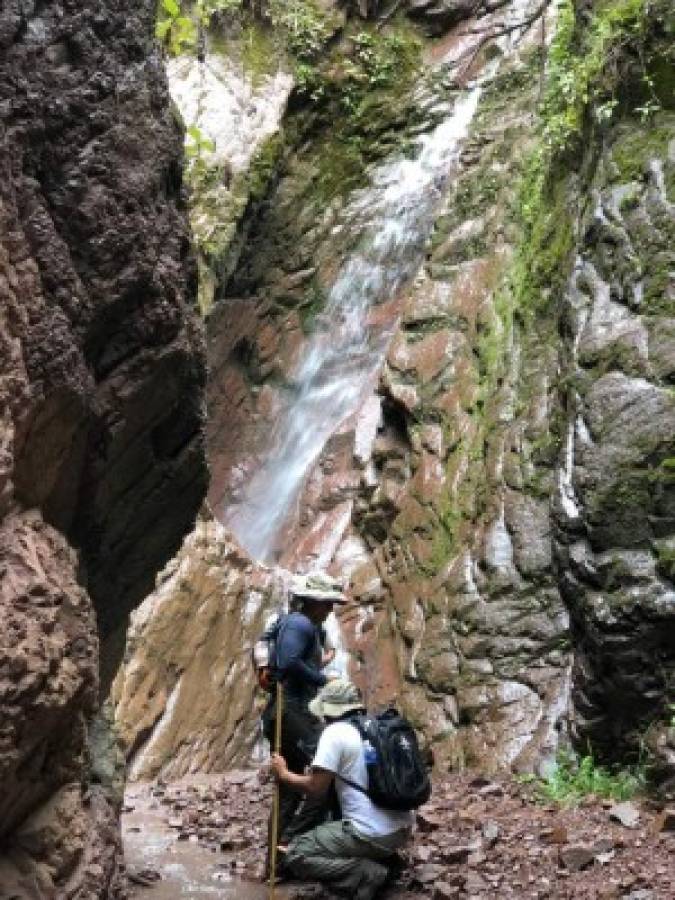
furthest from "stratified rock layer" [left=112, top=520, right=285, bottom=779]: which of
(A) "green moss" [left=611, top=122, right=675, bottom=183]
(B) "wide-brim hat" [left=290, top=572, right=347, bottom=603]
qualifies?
(A) "green moss" [left=611, top=122, right=675, bottom=183]

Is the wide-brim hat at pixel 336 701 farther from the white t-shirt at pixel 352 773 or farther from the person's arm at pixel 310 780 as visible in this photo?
the person's arm at pixel 310 780

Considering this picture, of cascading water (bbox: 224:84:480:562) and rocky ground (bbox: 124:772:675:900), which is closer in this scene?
rocky ground (bbox: 124:772:675:900)

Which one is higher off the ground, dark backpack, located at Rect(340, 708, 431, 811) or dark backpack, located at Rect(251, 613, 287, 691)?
dark backpack, located at Rect(251, 613, 287, 691)

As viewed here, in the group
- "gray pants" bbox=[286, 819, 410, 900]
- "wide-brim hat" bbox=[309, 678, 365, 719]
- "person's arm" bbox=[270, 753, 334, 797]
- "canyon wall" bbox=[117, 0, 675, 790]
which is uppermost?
"canyon wall" bbox=[117, 0, 675, 790]

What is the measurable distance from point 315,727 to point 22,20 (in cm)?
405

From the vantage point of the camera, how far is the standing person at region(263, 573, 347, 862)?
5.91 m

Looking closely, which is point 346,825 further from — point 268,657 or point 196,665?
point 196,665

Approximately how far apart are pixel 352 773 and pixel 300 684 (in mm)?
751

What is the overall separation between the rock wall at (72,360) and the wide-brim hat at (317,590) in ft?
4.33

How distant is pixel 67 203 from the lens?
405 cm

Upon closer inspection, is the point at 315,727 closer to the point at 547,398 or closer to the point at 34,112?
the point at 34,112

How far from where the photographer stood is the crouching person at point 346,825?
5.38 metres

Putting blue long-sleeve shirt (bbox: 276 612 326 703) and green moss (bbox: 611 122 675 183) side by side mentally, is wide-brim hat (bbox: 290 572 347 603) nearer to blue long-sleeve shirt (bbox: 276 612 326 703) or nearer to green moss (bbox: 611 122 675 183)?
blue long-sleeve shirt (bbox: 276 612 326 703)

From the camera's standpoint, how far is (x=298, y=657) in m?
5.89
